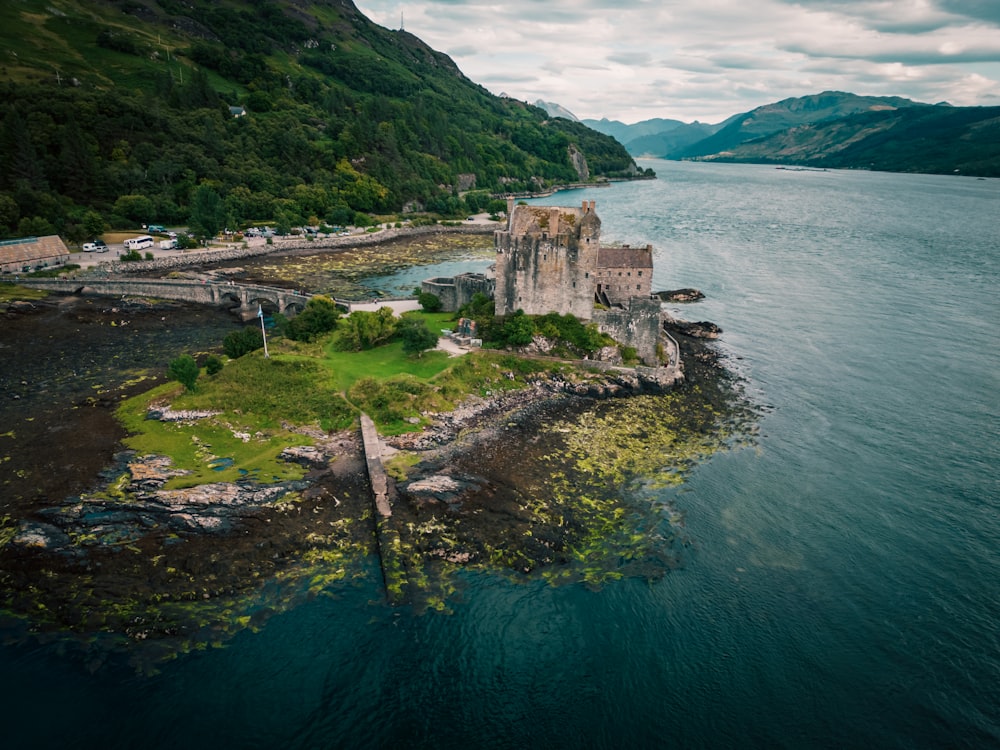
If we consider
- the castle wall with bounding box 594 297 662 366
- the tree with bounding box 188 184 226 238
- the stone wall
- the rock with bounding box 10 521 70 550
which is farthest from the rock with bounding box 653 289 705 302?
the tree with bounding box 188 184 226 238

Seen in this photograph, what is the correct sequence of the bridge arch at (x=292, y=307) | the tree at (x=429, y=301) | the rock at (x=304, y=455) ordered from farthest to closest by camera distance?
1. the bridge arch at (x=292, y=307)
2. the tree at (x=429, y=301)
3. the rock at (x=304, y=455)

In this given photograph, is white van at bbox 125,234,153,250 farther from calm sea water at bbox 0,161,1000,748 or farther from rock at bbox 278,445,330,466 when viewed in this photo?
calm sea water at bbox 0,161,1000,748

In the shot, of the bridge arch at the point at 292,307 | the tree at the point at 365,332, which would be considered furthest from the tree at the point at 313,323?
the bridge arch at the point at 292,307

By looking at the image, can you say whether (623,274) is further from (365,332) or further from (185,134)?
(185,134)

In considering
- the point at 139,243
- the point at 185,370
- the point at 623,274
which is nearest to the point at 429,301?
the point at 623,274

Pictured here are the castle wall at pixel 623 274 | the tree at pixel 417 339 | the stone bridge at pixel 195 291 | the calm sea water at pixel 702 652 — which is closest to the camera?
the calm sea water at pixel 702 652

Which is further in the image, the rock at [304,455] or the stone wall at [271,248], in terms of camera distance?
the stone wall at [271,248]

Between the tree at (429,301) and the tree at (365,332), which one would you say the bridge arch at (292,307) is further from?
the tree at (365,332)
